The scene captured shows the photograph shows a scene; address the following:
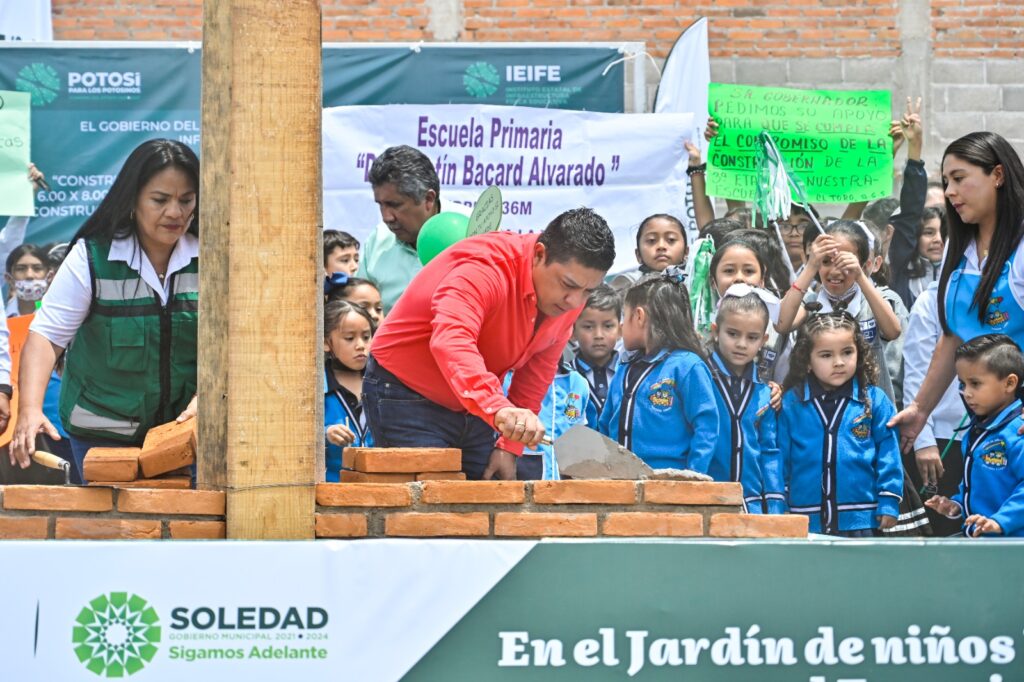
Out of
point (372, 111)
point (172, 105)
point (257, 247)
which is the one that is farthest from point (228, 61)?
point (172, 105)

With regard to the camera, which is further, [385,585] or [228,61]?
[228,61]

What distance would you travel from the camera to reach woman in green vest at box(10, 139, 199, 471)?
13.9 feet

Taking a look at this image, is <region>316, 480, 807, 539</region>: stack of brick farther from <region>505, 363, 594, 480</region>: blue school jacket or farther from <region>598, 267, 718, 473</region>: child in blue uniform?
<region>505, 363, 594, 480</region>: blue school jacket

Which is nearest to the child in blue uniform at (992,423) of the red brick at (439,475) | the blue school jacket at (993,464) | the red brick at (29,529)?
the blue school jacket at (993,464)

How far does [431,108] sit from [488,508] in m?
4.06

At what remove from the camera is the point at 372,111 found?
692cm

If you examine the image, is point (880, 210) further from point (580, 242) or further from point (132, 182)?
point (132, 182)

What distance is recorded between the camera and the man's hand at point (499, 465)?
4.14m

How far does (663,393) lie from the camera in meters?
5.64

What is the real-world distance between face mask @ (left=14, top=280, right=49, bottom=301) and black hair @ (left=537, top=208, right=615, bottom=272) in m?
3.90

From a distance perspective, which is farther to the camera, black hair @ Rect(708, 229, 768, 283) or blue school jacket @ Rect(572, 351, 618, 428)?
black hair @ Rect(708, 229, 768, 283)

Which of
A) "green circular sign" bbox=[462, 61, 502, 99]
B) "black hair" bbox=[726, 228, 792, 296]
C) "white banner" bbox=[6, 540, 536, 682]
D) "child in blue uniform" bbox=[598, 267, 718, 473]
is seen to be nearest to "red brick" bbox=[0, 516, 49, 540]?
"white banner" bbox=[6, 540, 536, 682]

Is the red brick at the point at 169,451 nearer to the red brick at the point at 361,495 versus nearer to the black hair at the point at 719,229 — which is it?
the red brick at the point at 361,495

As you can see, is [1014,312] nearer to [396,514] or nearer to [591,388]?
[591,388]
